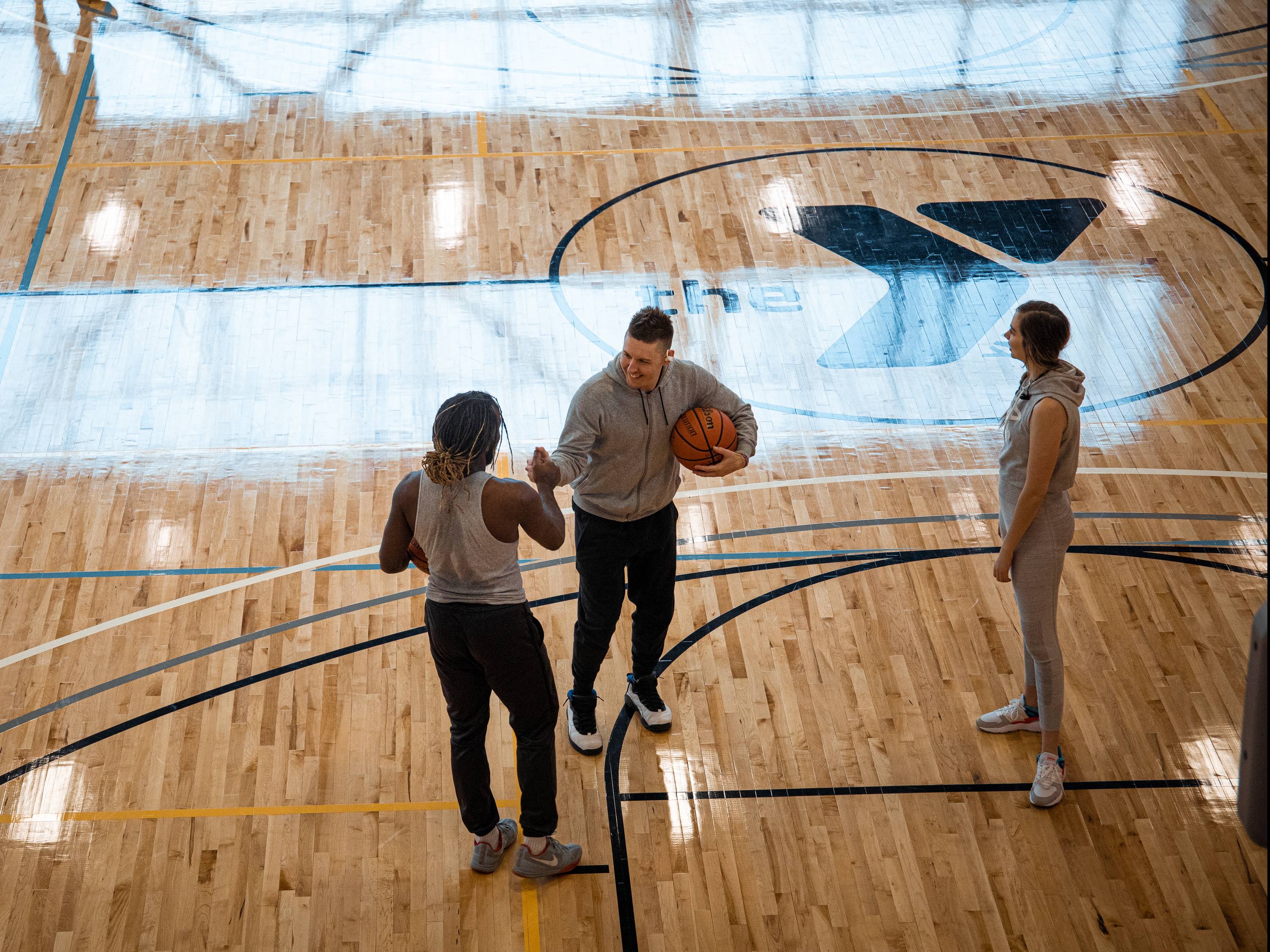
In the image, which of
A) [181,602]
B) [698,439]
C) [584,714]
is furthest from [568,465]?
[181,602]

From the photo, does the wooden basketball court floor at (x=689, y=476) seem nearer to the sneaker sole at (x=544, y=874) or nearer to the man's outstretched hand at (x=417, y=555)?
the sneaker sole at (x=544, y=874)

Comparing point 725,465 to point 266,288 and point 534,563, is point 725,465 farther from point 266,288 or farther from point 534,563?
point 266,288

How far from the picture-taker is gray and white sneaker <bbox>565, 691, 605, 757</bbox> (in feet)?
12.7

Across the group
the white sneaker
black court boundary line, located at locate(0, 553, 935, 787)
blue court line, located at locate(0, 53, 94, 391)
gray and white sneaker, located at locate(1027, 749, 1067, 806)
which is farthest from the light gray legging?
blue court line, located at locate(0, 53, 94, 391)

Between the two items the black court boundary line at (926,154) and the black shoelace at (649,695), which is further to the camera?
the black court boundary line at (926,154)

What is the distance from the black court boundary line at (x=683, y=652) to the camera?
3449mm

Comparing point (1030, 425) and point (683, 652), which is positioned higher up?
point (1030, 425)

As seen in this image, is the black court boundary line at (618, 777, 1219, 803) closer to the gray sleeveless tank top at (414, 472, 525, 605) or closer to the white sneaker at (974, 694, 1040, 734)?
the white sneaker at (974, 694, 1040, 734)

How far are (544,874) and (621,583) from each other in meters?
0.90

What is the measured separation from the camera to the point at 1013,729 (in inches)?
155

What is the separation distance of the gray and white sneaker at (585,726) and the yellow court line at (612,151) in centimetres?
420

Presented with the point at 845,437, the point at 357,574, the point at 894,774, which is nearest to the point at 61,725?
the point at 357,574

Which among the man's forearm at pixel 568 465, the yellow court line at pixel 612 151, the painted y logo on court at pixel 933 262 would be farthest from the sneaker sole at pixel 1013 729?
→ the yellow court line at pixel 612 151

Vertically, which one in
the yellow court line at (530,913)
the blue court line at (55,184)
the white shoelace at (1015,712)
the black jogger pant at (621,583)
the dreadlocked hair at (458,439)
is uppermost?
the dreadlocked hair at (458,439)
